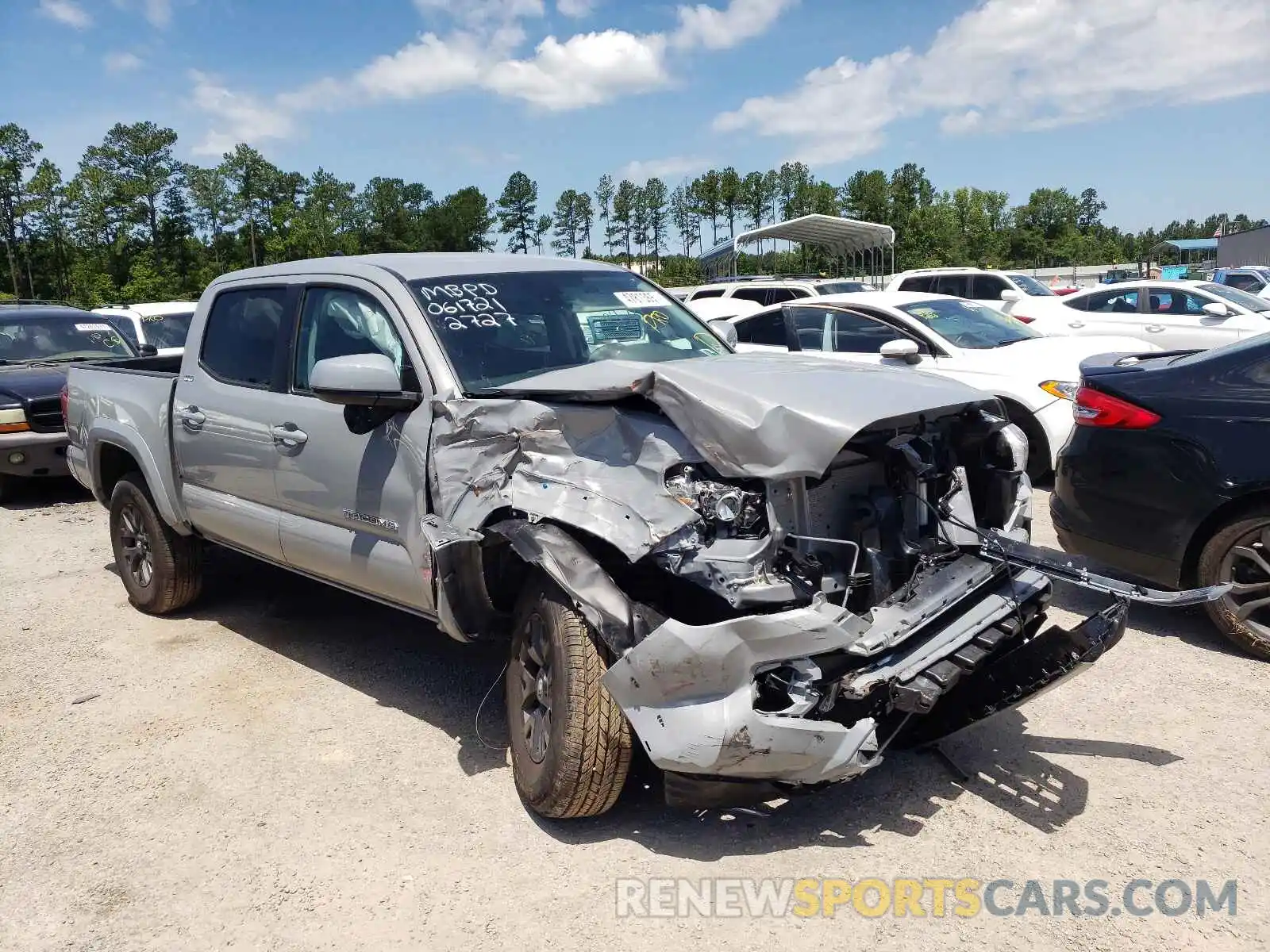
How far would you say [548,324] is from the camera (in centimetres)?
433

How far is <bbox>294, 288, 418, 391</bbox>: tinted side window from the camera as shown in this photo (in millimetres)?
4152

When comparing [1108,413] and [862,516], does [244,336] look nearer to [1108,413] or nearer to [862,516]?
[862,516]

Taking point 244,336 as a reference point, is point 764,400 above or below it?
below

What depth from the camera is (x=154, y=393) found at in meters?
5.43

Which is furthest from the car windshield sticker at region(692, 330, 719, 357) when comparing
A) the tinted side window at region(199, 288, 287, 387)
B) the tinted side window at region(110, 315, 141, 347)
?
the tinted side window at region(110, 315, 141, 347)

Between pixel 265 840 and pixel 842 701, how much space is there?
2.08 m

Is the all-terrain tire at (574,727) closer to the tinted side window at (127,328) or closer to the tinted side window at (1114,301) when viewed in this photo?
the tinted side window at (127,328)

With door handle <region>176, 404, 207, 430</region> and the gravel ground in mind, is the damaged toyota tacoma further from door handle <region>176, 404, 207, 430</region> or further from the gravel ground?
door handle <region>176, 404, 207, 430</region>

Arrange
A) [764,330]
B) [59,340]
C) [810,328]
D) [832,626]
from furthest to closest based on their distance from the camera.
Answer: [59,340]
[764,330]
[810,328]
[832,626]

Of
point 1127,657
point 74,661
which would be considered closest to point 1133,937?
point 1127,657

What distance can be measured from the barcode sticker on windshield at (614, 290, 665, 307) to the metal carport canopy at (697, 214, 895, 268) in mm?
22826

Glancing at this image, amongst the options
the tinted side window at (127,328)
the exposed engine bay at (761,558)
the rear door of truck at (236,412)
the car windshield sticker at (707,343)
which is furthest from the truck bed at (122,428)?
the tinted side window at (127,328)

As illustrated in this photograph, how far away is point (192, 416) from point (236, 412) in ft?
1.40

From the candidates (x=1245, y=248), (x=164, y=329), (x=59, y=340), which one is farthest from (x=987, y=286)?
(x=1245, y=248)
